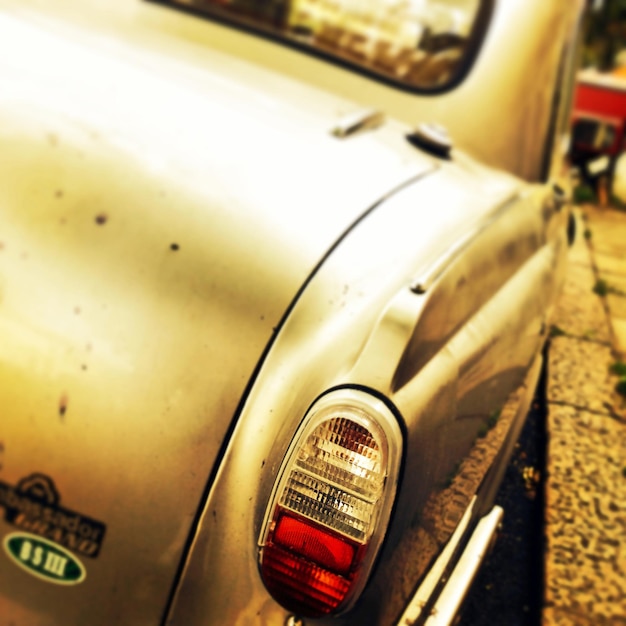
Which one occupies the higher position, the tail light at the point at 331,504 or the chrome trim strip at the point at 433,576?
the tail light at the point at 331,504

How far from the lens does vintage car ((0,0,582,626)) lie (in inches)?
41.6

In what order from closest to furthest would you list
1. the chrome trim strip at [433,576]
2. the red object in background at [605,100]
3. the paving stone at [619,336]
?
the chrome trim strip at [433,576], the paving stone at [619,336], the red object in background at [605,100]

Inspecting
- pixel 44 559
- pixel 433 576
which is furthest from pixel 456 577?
pixel 44 559

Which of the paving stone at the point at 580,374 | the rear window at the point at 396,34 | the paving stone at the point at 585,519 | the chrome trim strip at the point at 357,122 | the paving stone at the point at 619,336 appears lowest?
the paving stone at the point at 585,519

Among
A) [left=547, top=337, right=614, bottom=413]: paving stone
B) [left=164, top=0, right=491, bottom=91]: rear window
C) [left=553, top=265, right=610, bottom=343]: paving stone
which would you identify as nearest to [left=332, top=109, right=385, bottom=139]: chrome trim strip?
[left=164, top=0, right=491, bottom=91]: rear window

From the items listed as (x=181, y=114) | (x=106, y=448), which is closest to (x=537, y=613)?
(x=106, y=448)

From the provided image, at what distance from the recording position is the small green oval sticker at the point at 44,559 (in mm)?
1062

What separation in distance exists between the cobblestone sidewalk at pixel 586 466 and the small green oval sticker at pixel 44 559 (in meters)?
1.50

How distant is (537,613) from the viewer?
209 centimetres

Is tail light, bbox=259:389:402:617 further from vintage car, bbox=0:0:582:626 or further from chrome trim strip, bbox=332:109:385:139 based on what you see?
chrome trim strip, bbox=332:109:385:139

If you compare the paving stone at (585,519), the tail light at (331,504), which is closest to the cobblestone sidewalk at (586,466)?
the paving stone at (585,519)

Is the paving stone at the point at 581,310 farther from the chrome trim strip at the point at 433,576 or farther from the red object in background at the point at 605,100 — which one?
the red object in background at the point at 605,100

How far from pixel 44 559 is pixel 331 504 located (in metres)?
0.46

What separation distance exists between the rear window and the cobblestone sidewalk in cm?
156
